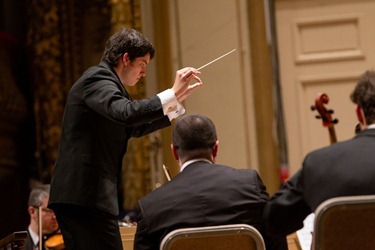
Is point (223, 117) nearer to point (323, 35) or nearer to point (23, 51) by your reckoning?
point (323, 35)

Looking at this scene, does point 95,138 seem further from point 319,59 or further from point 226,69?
point 319,59

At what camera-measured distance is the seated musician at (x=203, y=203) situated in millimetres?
3363

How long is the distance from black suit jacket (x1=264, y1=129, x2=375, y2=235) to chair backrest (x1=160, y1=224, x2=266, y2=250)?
0.42 ft

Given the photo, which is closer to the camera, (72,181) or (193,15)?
(72,181)

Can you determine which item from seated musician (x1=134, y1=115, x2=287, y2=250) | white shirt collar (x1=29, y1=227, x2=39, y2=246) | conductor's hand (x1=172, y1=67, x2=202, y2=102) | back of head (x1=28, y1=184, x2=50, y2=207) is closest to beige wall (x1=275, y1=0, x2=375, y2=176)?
back of head (x1=28, y1=184, x2=50, y2=207)

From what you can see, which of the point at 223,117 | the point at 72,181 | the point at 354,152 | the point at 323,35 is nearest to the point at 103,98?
the point at 72,181

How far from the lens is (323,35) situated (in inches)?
275

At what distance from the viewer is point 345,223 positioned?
2.97 metres

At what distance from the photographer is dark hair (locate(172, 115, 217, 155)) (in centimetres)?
360

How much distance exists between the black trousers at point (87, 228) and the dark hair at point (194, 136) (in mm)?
452

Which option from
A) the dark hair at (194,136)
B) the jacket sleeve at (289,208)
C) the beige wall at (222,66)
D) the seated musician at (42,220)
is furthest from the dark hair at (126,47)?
the beige wall at (222,66)

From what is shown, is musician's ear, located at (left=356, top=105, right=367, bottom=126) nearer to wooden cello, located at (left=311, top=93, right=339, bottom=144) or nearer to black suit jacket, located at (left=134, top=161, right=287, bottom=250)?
black suit jacket, located at (left=134, top=161, right=287, bottom=250)

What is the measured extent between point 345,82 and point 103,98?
3.59 metres

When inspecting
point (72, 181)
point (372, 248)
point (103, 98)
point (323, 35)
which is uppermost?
point (323, 35)
